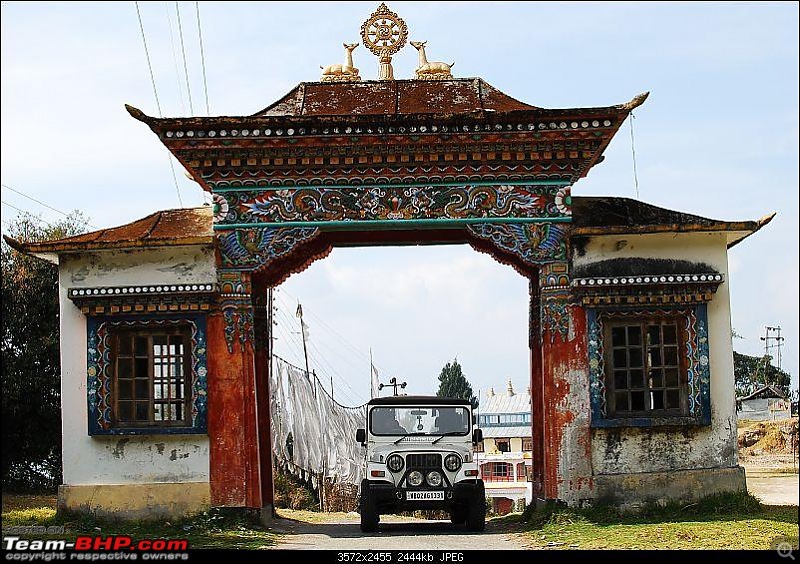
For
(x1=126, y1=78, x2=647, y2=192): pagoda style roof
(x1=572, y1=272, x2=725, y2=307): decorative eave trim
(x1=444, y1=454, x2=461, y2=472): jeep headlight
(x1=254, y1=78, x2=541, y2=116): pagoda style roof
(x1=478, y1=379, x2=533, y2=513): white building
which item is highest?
(x1=254, y1=78, x2=541, y2=116): pagoda style roof

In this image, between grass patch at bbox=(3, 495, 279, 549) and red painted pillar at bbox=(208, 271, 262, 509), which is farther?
red painted pillar at bbox=(208, 271, 262, 509)

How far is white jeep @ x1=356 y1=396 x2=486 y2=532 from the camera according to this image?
16297 millimetres

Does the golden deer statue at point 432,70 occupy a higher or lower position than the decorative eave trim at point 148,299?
higher

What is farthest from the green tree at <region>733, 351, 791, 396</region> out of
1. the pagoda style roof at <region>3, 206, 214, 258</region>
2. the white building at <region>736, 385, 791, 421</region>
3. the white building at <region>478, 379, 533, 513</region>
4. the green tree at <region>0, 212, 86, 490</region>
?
the pagoda style roof at <region>3, 206, 214, 258</region>

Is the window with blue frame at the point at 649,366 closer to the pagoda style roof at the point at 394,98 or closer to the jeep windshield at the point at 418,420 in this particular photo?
the jeep windshield at the point at 418,420

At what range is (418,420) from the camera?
669 inches

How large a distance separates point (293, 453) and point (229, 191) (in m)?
10.9

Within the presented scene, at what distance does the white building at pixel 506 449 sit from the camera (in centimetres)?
4938

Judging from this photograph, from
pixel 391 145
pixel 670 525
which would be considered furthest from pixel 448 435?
pixel 391 145

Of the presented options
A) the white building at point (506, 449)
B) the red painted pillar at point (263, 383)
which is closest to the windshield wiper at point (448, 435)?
the red painted pillar at point (263, 383)

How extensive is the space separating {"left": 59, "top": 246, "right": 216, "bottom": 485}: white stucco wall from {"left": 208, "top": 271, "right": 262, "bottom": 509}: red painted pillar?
10.1 inches

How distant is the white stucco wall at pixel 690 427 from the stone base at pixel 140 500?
573 centimetres

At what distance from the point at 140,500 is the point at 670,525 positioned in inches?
289

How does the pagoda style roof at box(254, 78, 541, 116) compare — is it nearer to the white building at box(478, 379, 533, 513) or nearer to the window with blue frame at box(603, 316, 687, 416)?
the window with blue frame at box(603, 316, 687, 416)
